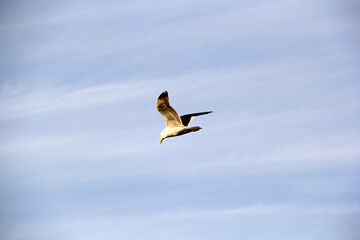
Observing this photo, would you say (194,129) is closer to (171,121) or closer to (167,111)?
(171,121)

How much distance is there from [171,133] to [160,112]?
379 cm

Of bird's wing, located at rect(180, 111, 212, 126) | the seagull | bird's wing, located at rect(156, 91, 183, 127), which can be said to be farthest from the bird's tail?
bird's wing, located at rect(180, 111, 212, 126)

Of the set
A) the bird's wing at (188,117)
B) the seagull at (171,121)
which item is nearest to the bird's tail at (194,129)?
the seagull at (171,121)

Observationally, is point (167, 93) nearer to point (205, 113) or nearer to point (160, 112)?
point (160, 112)

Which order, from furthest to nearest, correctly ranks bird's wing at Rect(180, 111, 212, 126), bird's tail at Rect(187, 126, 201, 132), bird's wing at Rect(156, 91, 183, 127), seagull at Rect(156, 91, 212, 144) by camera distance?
1. bird's wing at Rect(180, 111, 212, 126)
2. bird's tail at Rect(187, 126, 201, 132)
3. seagull at Rect(156, 91, 212, 144)
4. bird's wing at Rect(156, 91, 183, 127)

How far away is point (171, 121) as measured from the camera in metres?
74.1

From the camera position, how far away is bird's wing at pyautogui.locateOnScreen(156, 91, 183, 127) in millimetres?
70000

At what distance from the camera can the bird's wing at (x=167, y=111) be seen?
70.0 metres

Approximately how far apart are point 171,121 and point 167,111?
244 centimetres

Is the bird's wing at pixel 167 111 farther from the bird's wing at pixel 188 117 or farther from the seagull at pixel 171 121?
the bird's wing at pixel 188 117

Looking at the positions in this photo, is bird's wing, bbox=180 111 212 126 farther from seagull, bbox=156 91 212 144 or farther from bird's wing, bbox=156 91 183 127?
bird's wing, bbox=156 91 183 127

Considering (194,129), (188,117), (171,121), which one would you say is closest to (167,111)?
(171,121)

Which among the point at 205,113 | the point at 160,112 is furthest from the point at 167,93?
the point at 205,113

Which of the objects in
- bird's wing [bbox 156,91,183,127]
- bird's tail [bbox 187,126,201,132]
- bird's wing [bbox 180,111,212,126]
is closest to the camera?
bird's wing [bbox 156,91,183,127]
